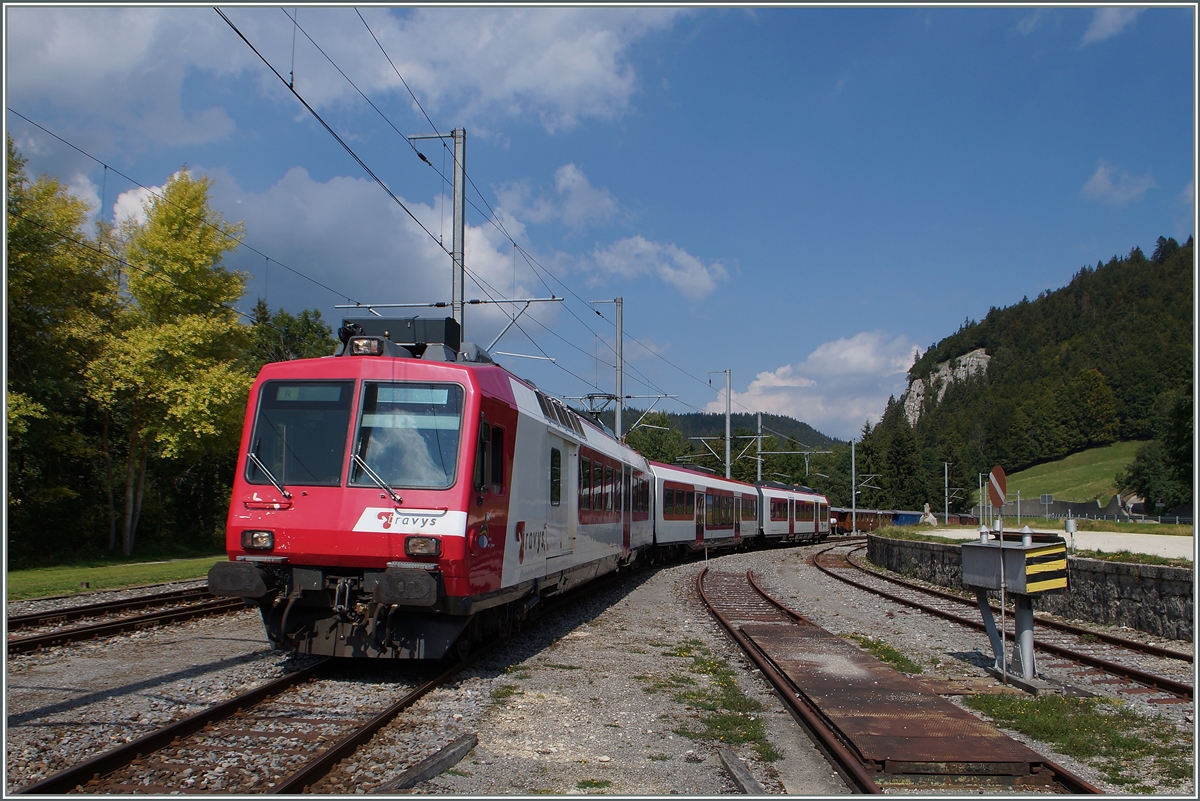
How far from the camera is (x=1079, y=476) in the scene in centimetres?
11656

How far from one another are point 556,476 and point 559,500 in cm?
37

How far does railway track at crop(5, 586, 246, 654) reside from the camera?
9344mm

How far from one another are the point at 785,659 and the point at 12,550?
Answer: 25702 millimetres

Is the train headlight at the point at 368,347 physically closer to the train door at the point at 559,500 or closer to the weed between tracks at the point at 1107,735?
the train door at the point at 559,500

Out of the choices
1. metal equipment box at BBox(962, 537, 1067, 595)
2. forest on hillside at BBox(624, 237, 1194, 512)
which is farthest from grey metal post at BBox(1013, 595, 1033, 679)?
forest on hillside at BBox(624, 237, 1194, 512)

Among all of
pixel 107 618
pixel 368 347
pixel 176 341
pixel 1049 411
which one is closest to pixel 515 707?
pixel 368 347

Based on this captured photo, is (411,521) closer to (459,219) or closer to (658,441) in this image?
(459,219)

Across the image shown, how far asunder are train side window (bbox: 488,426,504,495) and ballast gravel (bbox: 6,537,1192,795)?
74.6 inches

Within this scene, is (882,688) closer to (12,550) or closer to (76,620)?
(76,620)

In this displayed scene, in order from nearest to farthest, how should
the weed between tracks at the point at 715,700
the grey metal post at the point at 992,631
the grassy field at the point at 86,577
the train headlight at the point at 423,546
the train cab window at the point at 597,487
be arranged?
1. the weed between tracks at the point at 715,700
2. the train headlight at the point at 423,546
3. the grey metal post at the point at 992,631
4. the train cab window at the point at 597,487
5. the grassy field at the point at 86,577

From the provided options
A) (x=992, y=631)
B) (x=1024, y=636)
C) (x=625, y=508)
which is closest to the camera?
(x=1024, y=636)

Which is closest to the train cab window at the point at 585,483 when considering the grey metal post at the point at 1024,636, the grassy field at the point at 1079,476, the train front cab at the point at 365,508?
the train front cab at the point at 365,508

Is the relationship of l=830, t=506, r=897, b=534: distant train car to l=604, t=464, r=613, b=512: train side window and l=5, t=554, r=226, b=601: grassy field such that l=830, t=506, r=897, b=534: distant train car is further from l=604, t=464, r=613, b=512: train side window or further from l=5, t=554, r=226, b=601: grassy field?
l=5, t=554, r=226, b=601: grassy field

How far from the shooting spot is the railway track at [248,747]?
473 cm
